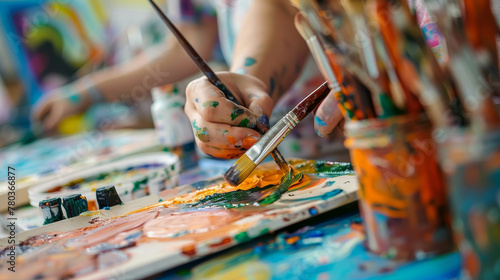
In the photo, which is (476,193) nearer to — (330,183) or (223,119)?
(330,183)

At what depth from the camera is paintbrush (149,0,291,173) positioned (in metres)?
0.65

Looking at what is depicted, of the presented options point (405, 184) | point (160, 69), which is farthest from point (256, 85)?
point (160, 69)

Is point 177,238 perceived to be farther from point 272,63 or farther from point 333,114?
point 272,63

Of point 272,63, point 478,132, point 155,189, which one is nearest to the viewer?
point 478,132

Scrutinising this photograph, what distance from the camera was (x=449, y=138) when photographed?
28 centimetres

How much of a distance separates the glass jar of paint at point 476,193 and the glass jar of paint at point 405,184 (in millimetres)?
50

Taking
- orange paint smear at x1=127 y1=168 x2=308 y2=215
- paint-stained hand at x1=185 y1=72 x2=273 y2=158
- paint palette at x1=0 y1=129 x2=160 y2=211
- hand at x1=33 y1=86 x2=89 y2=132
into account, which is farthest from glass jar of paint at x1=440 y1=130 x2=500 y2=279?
hand at x1=33 y1=86 x2=89 y2=132

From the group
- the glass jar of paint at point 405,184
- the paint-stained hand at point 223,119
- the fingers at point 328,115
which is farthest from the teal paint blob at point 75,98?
the glass jar of paint at point 405,184

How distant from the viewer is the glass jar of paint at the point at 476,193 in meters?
0.27

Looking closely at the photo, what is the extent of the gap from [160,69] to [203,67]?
1.35 m

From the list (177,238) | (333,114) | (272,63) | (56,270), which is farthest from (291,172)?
(272,63)

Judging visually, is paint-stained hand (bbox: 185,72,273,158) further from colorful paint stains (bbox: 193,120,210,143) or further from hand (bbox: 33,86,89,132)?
hand (bbox: 33,86,89,132)

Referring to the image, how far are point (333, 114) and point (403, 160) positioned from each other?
275 millimetres

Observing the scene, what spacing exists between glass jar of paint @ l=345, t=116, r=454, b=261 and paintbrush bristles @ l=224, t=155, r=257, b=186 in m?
→ 0.25
